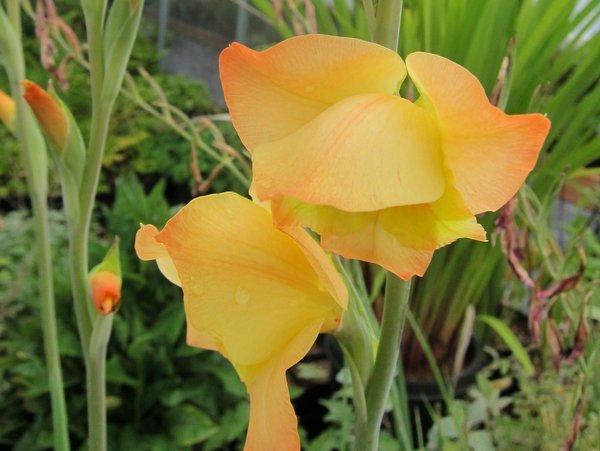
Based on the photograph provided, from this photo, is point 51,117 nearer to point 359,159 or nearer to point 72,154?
point 72,154

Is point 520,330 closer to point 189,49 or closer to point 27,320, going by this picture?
point 27,320

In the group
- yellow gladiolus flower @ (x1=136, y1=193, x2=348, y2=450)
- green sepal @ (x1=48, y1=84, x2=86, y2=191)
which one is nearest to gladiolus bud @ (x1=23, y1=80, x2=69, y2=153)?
green sepal @ (x1=48, y1=84, x2=86, y2=191)

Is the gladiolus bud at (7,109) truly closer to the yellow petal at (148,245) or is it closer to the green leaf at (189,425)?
the yellow petal at (148,245)

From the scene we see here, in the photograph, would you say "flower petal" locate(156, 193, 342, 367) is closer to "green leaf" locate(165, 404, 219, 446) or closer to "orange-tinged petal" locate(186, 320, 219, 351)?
"orange-tinged petal" locate(186, 320, 219, 351)

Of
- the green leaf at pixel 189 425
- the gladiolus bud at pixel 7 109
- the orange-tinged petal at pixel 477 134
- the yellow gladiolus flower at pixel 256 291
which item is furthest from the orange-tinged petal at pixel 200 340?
the green leaf at pixel 189 425

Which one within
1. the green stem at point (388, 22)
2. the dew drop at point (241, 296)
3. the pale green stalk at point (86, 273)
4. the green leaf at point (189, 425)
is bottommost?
the green leaf at point (189, 425)

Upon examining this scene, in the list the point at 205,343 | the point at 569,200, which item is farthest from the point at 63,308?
the point at 569,200
